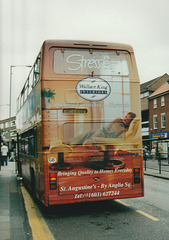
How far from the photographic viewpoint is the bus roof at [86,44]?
7.30 metres

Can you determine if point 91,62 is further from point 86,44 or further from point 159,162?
point 159,162

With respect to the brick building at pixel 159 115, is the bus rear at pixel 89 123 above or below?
below

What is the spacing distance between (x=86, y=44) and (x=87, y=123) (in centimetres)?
189

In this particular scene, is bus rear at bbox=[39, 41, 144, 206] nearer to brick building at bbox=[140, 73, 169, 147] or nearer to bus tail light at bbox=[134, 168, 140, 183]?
bus tail light at bbox=[134, 168, 140, 183]

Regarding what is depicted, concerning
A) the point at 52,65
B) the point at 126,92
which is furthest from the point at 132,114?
the point at 52,65

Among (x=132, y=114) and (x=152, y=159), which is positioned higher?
(x=132, y=114)

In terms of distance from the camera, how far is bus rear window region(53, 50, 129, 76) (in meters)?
7.32

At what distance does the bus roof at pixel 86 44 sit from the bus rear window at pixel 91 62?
0.38 feet

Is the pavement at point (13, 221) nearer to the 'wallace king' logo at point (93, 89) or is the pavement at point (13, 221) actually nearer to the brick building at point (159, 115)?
the 'wallace king' logo at point (93, 89)

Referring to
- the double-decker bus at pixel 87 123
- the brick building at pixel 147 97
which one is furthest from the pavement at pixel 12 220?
the brick building at pixel 147 97

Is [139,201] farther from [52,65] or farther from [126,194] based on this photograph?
[52,65]

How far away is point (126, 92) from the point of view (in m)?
7.53

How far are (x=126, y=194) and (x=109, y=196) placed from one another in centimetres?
41

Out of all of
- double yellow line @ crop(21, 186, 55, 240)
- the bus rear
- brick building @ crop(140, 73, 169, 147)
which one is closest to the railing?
double yellow line @ crop(21, 186, 55, 240)
